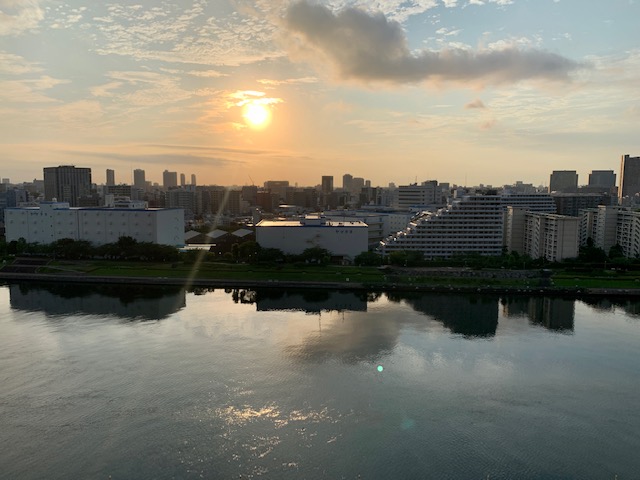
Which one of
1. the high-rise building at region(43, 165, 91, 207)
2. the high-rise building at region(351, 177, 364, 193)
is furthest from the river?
the high-rise building at region(351, 177, 364, 193)

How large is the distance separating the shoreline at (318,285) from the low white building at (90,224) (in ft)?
16.1

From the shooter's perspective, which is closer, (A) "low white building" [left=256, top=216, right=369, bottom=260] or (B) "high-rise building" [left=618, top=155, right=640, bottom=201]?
(A) "low white building" [left=256, top=216, right=369, bottom=260]

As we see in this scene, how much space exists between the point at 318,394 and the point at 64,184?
58.1 metres

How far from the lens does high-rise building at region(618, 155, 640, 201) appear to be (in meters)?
61.9

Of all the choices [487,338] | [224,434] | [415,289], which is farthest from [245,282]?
[224,434]

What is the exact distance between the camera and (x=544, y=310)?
51.7ft

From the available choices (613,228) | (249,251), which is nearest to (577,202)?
(613,228)

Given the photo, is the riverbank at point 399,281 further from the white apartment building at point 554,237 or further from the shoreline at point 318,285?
the white apartment building at point 554,237

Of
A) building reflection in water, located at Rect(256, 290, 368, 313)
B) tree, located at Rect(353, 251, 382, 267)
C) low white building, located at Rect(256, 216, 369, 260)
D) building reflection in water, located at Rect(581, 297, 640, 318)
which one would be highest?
low white building, located at Rect(256, 216, 369, 260)

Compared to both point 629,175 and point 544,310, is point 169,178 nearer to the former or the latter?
point 629,175

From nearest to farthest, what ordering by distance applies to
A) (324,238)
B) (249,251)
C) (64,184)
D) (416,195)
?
1. (249,251)
2. (324,238)
3. (416,195)
4. (64,184)

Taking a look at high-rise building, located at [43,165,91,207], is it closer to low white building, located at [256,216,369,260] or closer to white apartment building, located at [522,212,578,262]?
low white building, located at [256,216,369,260]

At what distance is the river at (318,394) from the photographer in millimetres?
6945

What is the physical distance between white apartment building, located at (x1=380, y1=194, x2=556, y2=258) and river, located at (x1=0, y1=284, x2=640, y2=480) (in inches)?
300
